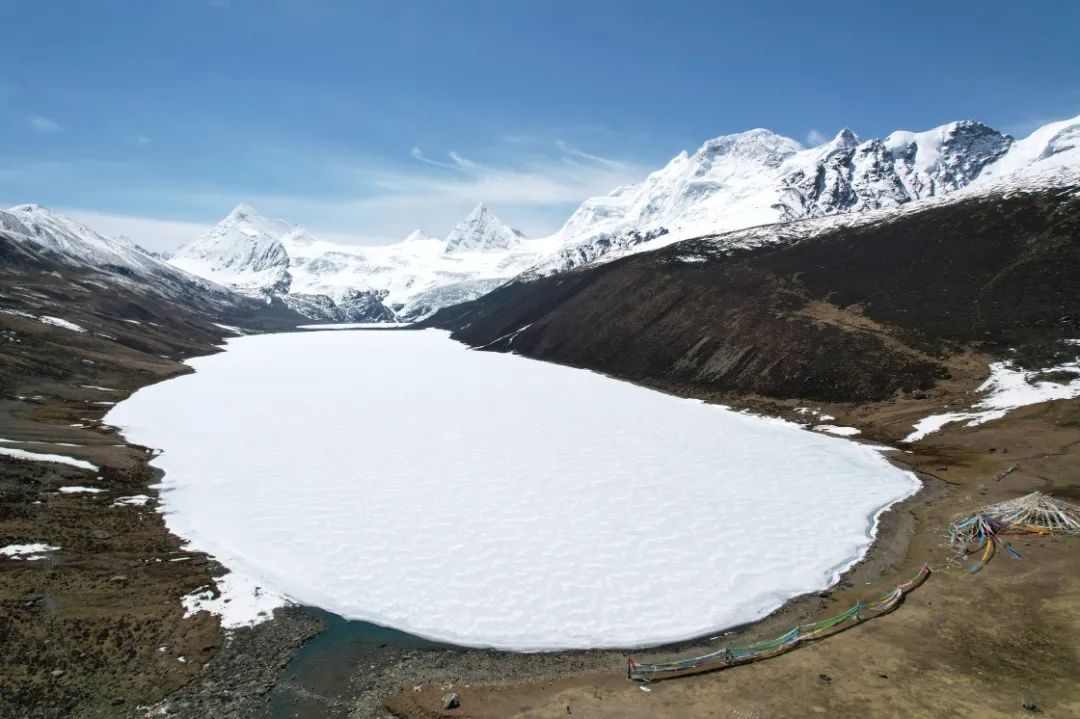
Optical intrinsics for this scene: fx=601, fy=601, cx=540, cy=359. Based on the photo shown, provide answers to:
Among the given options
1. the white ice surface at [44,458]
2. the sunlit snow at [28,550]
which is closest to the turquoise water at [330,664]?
the sunlit snow at [28,550]

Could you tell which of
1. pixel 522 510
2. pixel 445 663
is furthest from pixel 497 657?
pixel 522 510

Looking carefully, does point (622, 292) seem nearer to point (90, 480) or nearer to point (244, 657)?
point (90, 480)

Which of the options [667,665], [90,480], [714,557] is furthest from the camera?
[90,480]

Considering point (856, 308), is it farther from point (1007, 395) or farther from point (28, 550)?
point (28, 550)

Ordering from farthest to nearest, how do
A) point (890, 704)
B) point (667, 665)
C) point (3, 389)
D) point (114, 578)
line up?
point (3, 389), point (114, 578), point (667, 665), point (890, 704)

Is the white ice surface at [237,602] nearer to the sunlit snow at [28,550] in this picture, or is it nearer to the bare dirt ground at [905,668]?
the sunlit snow at [28,550]

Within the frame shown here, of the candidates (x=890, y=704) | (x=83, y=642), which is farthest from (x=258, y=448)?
(x=890, y=704)
